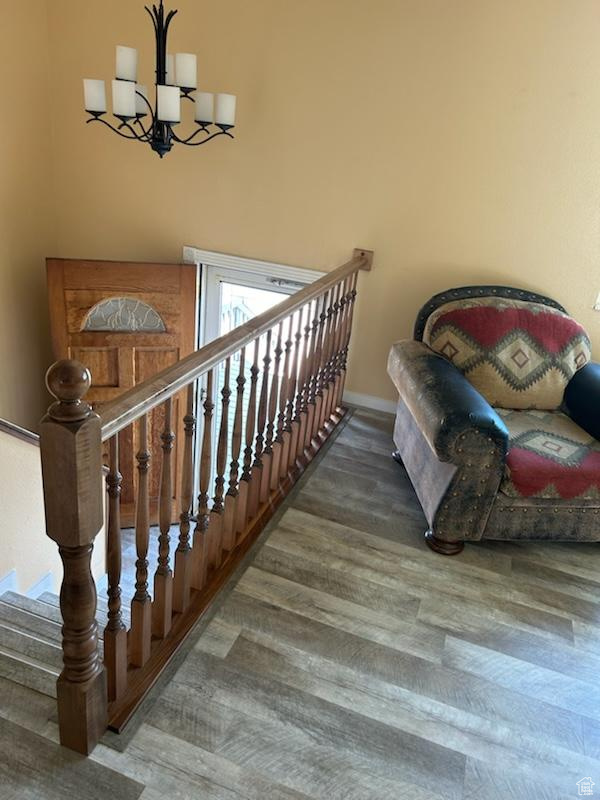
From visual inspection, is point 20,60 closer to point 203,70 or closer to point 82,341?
point 203,70

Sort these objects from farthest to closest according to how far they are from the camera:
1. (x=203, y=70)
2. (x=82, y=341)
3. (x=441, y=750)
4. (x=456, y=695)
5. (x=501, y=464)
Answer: (x=82, y=341) < (x=203, y=70) < (x=501, y=464) < (x=456, y=695) < (x=441, y=750)

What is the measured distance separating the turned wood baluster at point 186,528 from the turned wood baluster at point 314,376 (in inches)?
43.5

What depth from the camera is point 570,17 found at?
2.60 meters

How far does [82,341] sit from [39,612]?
6.43ft

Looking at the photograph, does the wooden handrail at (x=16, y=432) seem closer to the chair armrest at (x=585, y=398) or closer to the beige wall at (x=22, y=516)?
the beige wall at (x=22, y=516)

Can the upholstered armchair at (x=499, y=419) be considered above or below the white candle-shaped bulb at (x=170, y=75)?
below

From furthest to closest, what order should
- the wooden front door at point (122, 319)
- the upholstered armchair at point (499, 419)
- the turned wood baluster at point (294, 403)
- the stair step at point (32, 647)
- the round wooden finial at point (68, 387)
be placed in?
the wooden front door at point (122, 319) → the turned wood baluster at point (294, 403) → the upholstered armchair at point (499, 419) → the stair step at point (32, 647) → the round wooden finial at point (68, 387)

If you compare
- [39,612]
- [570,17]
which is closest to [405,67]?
[570,17]

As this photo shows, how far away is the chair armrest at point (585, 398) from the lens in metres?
2.53

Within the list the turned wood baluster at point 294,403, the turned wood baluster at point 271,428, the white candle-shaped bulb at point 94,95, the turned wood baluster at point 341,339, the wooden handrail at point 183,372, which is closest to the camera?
the wooden handrail at point 183,372

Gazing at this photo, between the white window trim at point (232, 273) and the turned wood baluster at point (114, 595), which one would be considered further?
the white window trim at point (232, 273)

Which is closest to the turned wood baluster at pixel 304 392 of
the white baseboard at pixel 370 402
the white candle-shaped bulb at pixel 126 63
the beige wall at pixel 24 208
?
the white baseboard at pixel 370 402

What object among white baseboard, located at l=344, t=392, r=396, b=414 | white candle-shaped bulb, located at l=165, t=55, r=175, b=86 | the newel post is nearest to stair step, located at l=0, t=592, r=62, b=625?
the newel post

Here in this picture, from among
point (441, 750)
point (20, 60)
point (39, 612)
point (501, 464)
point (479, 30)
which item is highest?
point (479, 30)
